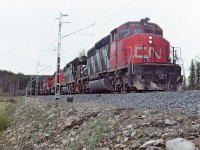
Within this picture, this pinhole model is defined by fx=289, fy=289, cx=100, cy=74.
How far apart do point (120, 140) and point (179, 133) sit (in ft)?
3.06

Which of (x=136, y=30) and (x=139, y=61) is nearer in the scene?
(x=139, y=61)

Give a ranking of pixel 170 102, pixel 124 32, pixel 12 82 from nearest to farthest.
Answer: pixel 170 102, pixel 124 32, pixel 12 82

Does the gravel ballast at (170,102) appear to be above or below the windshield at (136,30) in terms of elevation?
below

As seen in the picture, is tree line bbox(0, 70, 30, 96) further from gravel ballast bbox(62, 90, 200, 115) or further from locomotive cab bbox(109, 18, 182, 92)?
gravel ballast bbox(62, 90, 200, 115)

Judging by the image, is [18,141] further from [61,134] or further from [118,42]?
[118,42]

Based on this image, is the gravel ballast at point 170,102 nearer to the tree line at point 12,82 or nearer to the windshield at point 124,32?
the windshield at point 124,32

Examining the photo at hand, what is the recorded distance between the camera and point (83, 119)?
7.04 meters

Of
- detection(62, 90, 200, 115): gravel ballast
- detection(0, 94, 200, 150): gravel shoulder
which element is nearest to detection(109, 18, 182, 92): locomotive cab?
detection(62, 90, 200, 115): gravel ballast

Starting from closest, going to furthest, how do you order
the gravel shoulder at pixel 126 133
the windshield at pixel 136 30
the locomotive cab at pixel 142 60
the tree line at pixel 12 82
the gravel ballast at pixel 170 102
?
the gravel shoulder at pixel 126 133 < the gravel ballast at pixel 170 102 < the locomotive cab at pixel 142 60 < the windshield at pixel 136 30 < the tree line at pixel 12 82

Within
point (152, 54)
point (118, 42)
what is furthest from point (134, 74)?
point (118, 42)

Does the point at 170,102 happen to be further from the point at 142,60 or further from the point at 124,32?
the point at 124,32

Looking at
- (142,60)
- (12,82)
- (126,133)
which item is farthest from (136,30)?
(12,82)

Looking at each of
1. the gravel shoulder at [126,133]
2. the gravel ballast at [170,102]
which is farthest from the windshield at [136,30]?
the gravel shoulder at [126,133]

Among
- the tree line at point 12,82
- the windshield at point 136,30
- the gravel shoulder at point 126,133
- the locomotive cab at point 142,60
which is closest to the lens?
the gravel shoulder at point 126,133
